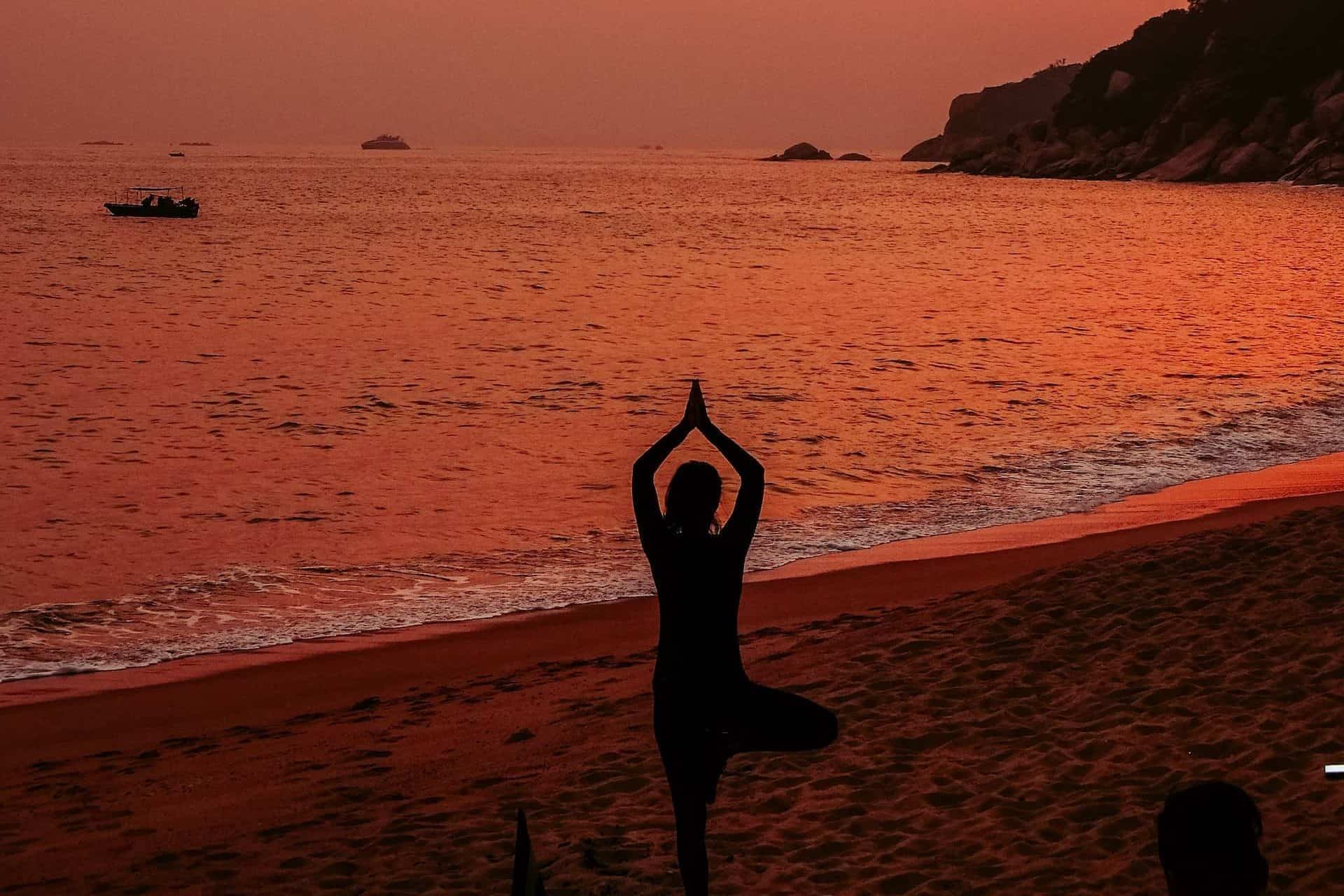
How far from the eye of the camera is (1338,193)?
91750mm

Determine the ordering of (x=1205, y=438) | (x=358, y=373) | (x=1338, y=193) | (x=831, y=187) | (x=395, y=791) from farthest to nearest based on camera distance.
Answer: (x=831, y=187), (x=1338, y=193), (x=358, y=373), (x=1205, y=438), (x=395, y=791)

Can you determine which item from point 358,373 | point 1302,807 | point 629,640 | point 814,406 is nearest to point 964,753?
point 1302,807

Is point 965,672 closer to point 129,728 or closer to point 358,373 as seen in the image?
point 129,728

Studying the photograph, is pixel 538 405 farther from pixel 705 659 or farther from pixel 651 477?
pixel 705 659

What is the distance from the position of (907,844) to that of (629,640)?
15.4 feet

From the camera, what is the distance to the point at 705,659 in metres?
4.29

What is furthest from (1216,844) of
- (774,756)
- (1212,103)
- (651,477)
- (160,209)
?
(1212,103)

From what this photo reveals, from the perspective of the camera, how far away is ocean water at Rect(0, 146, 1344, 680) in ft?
42.9

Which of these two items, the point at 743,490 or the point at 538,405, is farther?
the point at 538,405

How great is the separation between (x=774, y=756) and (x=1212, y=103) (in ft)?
408

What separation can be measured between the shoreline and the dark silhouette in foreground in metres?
7.14

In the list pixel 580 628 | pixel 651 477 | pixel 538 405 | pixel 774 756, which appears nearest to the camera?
pixel 651 477

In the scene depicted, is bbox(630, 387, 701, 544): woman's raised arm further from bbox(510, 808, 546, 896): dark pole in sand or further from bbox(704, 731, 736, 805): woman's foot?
bbox(510, 808, 546, 896): dark pole in sand

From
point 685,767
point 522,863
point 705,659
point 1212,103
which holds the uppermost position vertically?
point 1212,103
